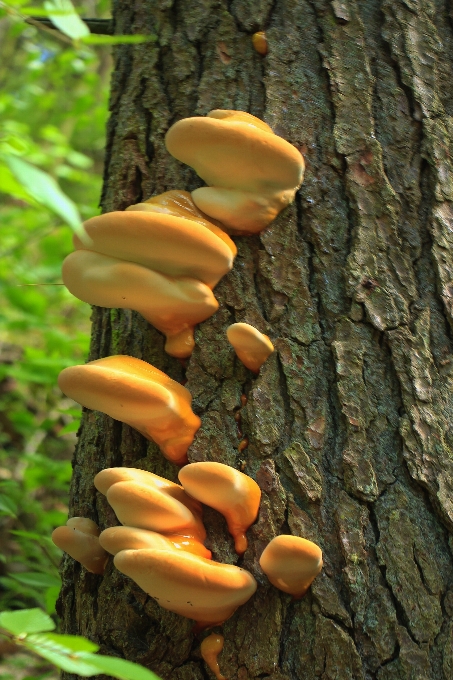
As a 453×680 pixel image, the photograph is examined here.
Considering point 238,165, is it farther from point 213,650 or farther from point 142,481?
point 213,650

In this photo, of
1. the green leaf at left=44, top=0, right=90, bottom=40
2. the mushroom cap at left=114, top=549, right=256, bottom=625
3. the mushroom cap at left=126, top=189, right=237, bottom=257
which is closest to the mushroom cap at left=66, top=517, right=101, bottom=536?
the mushroom cap at left=114, top=549, right=256, bottom=625

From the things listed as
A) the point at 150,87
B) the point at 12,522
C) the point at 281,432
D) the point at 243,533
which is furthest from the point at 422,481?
the point at 12,522

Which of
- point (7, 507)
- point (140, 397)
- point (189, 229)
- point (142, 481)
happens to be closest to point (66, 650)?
point (142, 481)

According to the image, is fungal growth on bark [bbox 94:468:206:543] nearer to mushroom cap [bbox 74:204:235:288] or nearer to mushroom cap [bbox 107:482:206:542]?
mushroom cap [bbox 107:482:206:542]

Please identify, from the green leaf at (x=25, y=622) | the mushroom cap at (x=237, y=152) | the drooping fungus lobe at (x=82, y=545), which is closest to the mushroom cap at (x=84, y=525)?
the drooping fungus lobe at (x=82, y=545)

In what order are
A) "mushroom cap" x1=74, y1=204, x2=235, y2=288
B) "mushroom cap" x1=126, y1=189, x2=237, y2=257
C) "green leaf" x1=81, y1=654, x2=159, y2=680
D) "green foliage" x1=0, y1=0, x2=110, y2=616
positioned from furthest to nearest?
1. "green foliage" x1=0, y1=0, x2=110, y2=616
2. "mushroom cap" x1=126, y1=189, x2=237, y2=257
3. "mushroom cap" x1=74, y1=204, x2=235, y2=288
4. "green leaf" x1=81, y1=654, x2=159, y2=680

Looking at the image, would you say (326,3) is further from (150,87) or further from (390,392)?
(390,392)

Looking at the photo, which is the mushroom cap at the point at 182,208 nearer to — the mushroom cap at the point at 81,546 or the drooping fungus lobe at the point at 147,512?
the drooping fungus lobe at the point at 147,512

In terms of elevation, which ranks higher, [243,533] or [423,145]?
[423,145]
